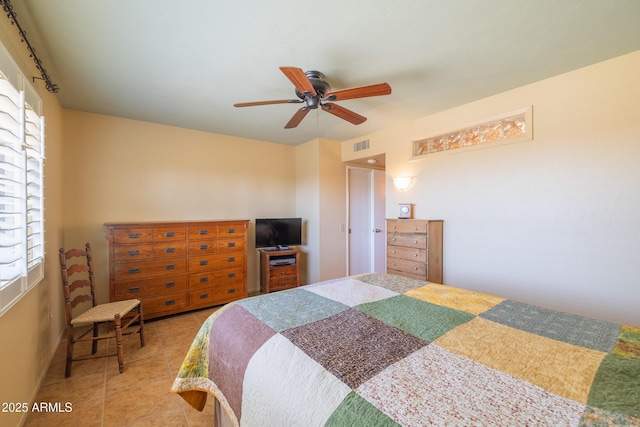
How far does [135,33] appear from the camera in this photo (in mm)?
1826

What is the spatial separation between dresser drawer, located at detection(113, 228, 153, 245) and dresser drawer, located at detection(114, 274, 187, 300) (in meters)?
0.48

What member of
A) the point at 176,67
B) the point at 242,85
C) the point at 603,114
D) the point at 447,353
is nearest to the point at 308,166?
the point at 242,85

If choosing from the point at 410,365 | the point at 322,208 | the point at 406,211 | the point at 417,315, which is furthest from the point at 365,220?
the point at 410,365

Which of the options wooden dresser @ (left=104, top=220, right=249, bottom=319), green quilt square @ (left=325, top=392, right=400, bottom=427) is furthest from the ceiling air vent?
green quilt square @ (left=325, top=392, right=400, bottom=427)

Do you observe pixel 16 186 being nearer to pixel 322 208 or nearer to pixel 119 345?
pixel 119 345

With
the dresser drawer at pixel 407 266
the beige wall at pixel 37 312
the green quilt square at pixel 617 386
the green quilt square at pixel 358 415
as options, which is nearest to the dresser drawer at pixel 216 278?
the beige wall at pixel 37 312

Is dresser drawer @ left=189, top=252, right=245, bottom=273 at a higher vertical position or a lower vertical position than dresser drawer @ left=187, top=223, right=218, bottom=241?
lower

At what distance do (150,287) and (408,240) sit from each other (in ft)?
10.7

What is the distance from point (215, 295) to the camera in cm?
366

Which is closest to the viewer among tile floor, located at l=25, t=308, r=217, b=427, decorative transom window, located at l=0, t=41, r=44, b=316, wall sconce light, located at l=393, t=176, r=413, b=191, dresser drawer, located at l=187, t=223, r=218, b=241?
decorative transom window, located at l=0, t=41, r=44, b=316

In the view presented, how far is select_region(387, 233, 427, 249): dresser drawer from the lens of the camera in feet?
10.2

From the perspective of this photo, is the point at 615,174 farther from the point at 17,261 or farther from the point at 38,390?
the point at 38,390

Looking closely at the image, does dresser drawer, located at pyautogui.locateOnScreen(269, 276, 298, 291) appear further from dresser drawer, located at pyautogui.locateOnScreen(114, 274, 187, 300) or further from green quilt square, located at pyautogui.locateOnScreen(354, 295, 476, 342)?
green quilt square, located at pyautogui.locateOnScreen(354, 295, 476, 342)

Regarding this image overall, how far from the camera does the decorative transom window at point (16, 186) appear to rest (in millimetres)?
1437
